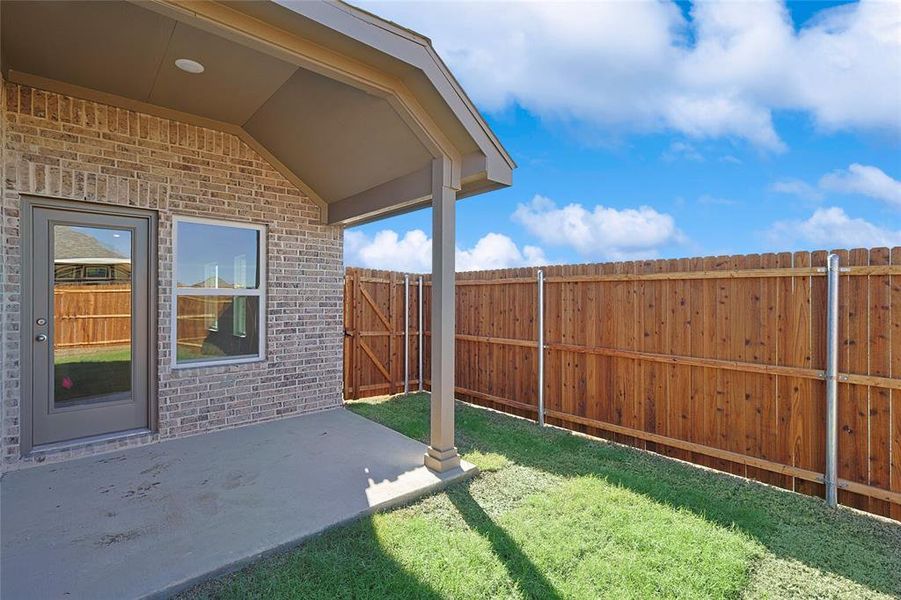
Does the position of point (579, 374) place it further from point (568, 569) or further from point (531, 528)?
point (568, 569)

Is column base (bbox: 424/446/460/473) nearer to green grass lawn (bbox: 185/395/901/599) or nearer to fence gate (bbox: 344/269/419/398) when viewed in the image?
green grass lawn (bbox: 185/395/901/599)

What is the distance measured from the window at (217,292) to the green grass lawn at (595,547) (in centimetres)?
318

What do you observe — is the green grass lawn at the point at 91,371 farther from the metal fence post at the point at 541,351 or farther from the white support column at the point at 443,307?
the metal fence post at the point at 541,351

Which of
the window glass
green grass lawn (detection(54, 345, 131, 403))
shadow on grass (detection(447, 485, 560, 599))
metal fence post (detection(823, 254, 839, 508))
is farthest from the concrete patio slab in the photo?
metal fence post (detection(823, 254, 839, 508))

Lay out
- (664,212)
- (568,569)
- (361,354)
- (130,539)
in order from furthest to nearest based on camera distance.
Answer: (664,212) < (361,354) < (130,539) < (568,569)

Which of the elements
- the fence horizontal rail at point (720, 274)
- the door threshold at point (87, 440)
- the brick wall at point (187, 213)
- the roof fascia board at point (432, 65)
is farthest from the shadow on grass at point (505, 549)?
the door threshold at point (87, 440)

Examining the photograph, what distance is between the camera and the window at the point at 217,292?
16.2 feet

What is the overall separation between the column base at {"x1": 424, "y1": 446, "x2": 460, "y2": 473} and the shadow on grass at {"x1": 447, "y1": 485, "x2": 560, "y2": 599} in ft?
0.95

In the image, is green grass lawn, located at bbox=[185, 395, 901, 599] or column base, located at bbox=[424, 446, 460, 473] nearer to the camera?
green grass lawn, located at bbox=[185, 395, 901, 599]

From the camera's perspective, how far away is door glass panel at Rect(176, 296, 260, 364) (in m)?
4.96

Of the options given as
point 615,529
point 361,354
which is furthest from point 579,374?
point 361,354

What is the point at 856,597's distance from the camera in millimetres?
2383

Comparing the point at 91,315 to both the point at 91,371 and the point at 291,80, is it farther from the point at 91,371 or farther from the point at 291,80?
the point at 291,80

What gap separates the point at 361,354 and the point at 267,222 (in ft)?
8.64
